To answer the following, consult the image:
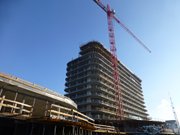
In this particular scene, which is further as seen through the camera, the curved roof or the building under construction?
the building under construction

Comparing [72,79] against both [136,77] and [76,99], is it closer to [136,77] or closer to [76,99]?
[76,99]

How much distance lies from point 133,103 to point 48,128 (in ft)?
297

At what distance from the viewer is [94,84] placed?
68938mm

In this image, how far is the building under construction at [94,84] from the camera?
65.1 m

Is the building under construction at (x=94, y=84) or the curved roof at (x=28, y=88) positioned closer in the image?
the curved roof at (x=28, y=88)

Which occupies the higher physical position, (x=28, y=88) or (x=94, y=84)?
(x=94, y=84)

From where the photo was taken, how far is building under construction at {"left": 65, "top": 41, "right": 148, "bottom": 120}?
2562 inches

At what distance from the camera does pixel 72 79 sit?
76.6 metres

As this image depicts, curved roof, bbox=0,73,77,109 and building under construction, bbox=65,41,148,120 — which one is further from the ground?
building under construction, bbox=65,41,148,120

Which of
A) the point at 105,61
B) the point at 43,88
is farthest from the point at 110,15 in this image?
the point at 43,88

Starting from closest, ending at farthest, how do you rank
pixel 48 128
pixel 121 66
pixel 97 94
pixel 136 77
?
pixel 48 128
pixel 97 94
pixel 121 66
pixel 136 77

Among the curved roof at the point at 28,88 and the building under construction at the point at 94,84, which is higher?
the building under construction at the point at 94,84

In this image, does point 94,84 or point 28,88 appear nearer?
point 28,88

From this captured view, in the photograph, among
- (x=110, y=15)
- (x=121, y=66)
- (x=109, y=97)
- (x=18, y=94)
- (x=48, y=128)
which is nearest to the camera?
(x=48, y=128)
